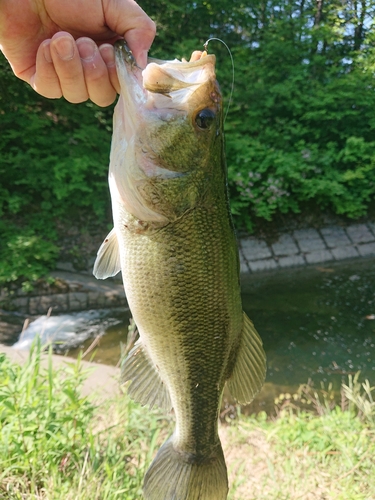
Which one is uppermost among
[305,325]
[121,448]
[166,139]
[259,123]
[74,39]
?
[259,123]

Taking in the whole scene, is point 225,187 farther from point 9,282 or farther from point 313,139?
point 313,139

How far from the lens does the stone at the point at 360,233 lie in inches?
332

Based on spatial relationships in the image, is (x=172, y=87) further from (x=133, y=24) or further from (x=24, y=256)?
(x=24, y=256)

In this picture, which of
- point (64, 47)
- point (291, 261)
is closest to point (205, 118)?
point (64, 47)

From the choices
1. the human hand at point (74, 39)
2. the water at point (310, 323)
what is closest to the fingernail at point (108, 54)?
the human hand at point (74, 39)

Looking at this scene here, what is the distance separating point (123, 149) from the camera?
1.42 metres

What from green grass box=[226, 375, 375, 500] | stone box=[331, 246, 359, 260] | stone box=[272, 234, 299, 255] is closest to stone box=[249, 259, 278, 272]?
stone box=[272, 234, 299, 255]

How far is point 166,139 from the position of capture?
1396 millimetres

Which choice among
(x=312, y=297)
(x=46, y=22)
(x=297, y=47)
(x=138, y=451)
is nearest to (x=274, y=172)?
(x=312, y=297)

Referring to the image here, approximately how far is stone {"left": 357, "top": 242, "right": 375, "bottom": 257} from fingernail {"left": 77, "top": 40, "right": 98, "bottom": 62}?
7686mm

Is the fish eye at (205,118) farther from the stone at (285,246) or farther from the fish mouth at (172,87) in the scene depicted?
the stone at (285,246)

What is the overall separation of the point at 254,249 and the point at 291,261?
74 cm

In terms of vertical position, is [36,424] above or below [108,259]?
below

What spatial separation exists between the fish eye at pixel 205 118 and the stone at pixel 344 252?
7149 millimetres
